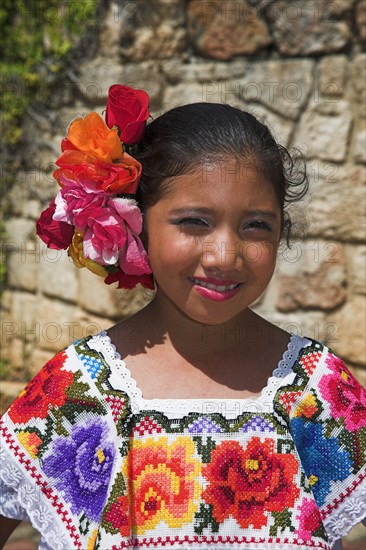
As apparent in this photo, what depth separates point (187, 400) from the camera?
6.23 feet

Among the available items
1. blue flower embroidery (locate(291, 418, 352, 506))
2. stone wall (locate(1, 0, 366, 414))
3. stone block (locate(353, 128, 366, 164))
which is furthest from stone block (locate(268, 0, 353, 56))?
blue flower embroidery (locate(291, 418, 352, 506))

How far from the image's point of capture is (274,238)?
6.22ft

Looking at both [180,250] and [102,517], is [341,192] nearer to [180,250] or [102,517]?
[180,250]

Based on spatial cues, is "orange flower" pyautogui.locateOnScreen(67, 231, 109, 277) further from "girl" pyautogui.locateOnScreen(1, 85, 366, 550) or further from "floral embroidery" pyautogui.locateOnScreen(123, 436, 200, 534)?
"floral embroidery" pyautogui.locateOnScreen(123, 436, 200, 534)

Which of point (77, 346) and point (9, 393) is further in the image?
point (9, 393)

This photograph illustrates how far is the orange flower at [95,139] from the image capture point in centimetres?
191

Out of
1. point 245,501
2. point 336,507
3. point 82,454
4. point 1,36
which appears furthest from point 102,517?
point 1,36

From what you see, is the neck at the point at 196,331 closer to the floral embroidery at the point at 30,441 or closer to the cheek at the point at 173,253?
the cheek at the point at 173,253

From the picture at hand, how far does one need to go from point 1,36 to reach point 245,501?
3.17 meters

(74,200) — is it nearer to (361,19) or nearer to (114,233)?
(114,233)

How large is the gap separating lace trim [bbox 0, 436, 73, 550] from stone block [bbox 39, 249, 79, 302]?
2124 millimetres

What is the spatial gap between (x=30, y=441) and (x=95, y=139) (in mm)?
739

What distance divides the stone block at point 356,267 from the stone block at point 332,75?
66 centimetres

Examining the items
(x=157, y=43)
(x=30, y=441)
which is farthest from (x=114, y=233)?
(x=157, y=43)
